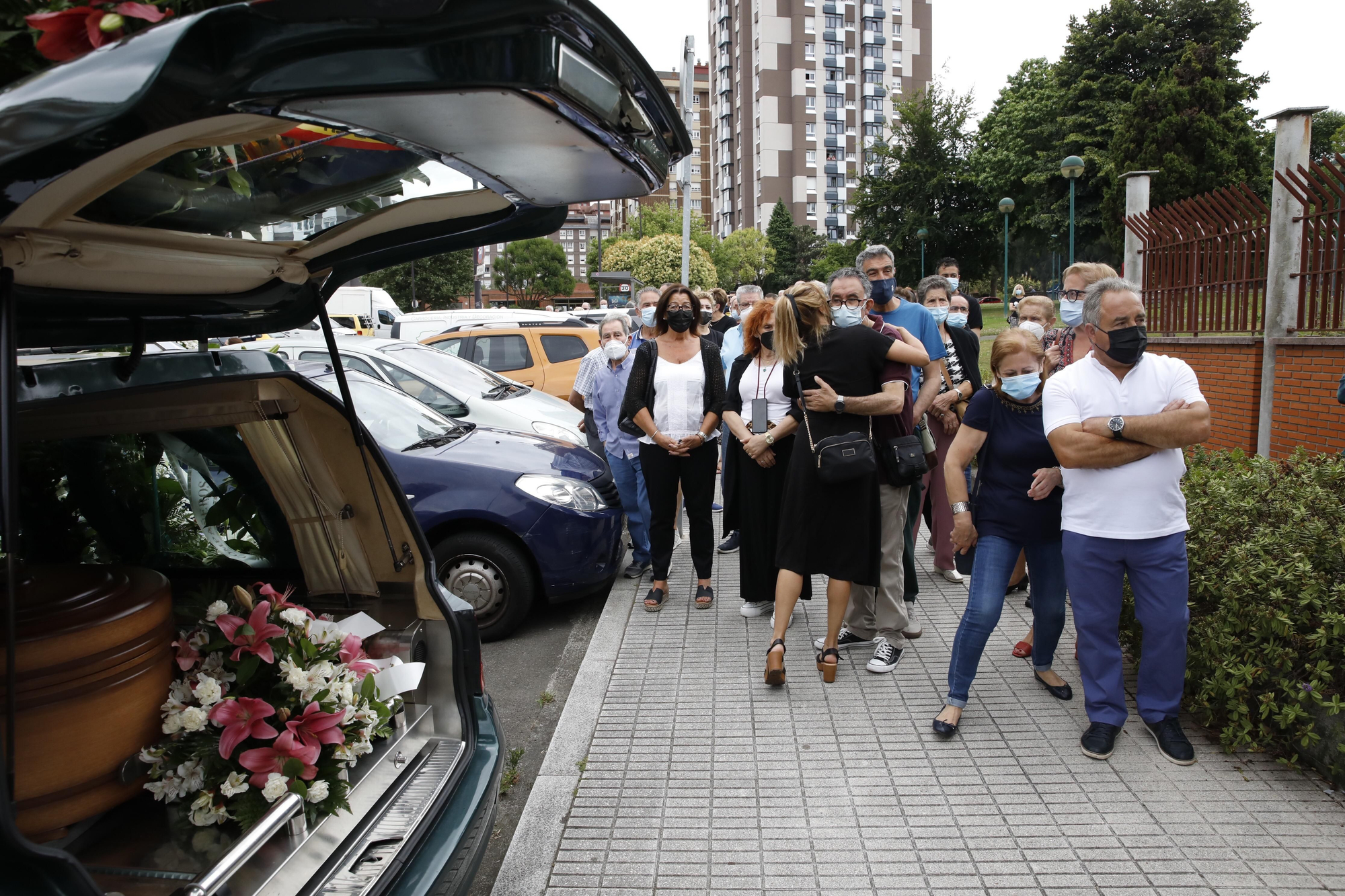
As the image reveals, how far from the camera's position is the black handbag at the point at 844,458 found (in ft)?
14.7

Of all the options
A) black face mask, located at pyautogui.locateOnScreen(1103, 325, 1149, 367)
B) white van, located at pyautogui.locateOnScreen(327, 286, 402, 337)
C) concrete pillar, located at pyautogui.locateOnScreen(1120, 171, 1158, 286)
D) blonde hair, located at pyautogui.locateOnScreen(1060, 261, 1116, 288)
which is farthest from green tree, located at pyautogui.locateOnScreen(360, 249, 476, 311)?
black face mask, located at pyautogui.locateOnScreen(1103, 325, 1149, 367)

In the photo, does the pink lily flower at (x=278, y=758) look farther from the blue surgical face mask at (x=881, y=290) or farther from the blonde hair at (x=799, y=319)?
the blue surgical face mask at (x=881, y=290)

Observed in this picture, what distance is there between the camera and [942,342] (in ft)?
18.4

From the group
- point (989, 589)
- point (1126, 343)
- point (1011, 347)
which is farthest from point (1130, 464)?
point (989, 589)

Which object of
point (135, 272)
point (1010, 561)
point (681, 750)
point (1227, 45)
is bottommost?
point (681, 750)

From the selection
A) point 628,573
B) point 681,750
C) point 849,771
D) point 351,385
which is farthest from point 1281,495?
point 351,385

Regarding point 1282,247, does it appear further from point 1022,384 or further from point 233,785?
point 233,785

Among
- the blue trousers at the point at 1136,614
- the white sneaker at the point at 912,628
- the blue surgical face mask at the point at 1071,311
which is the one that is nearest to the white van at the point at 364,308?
the white sneaker at the point at 912,628

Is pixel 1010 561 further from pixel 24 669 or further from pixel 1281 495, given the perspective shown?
pixel 24 669

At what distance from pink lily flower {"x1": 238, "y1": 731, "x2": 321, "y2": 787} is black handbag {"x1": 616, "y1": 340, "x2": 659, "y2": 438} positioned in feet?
12.3

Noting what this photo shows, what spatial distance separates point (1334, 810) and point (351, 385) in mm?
5664

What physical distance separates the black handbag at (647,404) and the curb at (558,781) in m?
1.35

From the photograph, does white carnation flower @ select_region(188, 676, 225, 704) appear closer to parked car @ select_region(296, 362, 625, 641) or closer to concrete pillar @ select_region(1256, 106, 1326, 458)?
parked car @ select_region(296, 362, 625, 641)

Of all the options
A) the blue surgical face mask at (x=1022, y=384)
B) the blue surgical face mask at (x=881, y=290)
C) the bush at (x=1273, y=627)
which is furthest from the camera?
the blue surgical face mask at (x=881, y=290)
